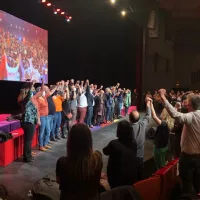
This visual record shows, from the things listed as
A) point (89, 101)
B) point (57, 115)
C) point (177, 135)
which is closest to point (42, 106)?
point (57, 115)

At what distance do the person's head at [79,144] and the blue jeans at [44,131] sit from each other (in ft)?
12.2

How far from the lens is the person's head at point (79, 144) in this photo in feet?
5.94

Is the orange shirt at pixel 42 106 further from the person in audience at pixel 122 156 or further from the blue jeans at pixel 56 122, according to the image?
the person in audience at pixel 122 156

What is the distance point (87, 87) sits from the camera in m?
8.43

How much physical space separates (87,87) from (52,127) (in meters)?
2.45

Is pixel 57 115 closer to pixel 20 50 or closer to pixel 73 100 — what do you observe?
pixel 73 100

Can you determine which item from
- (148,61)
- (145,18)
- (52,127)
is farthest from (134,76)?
(52,127)

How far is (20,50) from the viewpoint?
8820mm

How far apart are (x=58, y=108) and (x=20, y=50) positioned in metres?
3.39

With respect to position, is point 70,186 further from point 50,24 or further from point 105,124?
point 50,24

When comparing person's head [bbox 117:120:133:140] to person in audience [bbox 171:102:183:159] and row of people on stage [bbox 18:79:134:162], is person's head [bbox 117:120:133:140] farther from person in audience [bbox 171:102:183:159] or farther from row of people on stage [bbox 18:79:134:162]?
row of people on stage [bbox 18:79:134:162]

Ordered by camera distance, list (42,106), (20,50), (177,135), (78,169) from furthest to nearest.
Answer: (20,50) → (42,106) → (177,135) → (78,169)

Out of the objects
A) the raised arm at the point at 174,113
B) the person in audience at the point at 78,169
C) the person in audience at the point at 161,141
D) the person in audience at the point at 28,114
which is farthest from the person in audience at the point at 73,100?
the person in audience at the point at 78,169

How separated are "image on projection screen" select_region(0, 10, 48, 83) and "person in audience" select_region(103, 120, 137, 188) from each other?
624 centimetres
